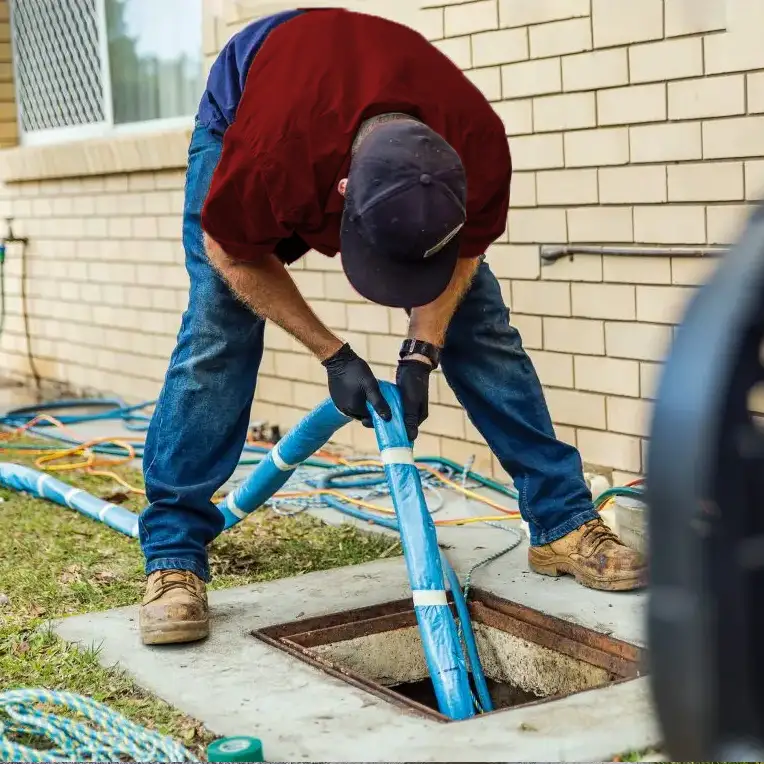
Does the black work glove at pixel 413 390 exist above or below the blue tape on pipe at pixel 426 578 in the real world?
above

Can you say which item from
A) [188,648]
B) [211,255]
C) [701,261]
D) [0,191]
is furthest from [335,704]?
[0,191]

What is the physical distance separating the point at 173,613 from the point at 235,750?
86cm

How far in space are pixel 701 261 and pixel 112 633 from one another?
7.40 feet

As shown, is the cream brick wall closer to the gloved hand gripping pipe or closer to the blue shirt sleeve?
the gloved hand gripping pipe

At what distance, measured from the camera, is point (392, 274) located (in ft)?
9.54

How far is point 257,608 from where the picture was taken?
3568mm

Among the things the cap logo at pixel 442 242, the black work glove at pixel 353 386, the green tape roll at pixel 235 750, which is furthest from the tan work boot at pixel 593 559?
the green tape roll at pixel 235 750

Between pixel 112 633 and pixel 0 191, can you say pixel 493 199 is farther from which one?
pixel 0 191

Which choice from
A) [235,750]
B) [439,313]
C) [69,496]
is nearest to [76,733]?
[235,750]

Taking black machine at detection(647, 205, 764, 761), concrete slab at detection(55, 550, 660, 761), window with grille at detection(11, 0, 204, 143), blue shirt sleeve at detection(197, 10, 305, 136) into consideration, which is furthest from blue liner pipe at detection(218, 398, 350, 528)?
window with grille at detection(11, 0, 204, 143)

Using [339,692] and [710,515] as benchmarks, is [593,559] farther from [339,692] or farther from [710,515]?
[710,515]

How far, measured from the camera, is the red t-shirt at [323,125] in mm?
2988

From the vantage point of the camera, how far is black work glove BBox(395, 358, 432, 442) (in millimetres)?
3270

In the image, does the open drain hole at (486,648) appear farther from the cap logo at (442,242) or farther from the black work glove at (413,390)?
the cap logo at (442,242)
